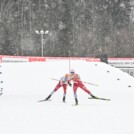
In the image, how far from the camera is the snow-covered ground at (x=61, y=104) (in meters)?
11.2

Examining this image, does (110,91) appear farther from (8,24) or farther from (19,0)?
(19,0)

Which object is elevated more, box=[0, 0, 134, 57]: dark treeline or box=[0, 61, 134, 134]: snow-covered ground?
box=[0, 0, 134, 57]: dark treeline

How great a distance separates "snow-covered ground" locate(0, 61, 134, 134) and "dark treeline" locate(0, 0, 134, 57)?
42001mm

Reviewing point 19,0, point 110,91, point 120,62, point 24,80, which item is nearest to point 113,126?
point 110,91

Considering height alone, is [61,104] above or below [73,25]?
below

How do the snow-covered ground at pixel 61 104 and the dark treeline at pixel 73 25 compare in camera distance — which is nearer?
the snow-covered ground at pixel 61 104

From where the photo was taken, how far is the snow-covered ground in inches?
440

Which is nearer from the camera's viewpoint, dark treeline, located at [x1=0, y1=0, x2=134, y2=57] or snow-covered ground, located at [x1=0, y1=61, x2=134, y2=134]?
snow-covered ground, located at [x1=0, y1=61, x2=134, y2=134]

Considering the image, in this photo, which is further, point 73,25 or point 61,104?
point 73,25

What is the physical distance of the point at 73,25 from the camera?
70875mm

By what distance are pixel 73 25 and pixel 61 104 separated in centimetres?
5393

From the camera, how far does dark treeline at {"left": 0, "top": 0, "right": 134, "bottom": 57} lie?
226 ft

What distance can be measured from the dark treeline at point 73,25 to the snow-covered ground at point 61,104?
42001 millimetres

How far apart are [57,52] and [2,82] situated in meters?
44.9
